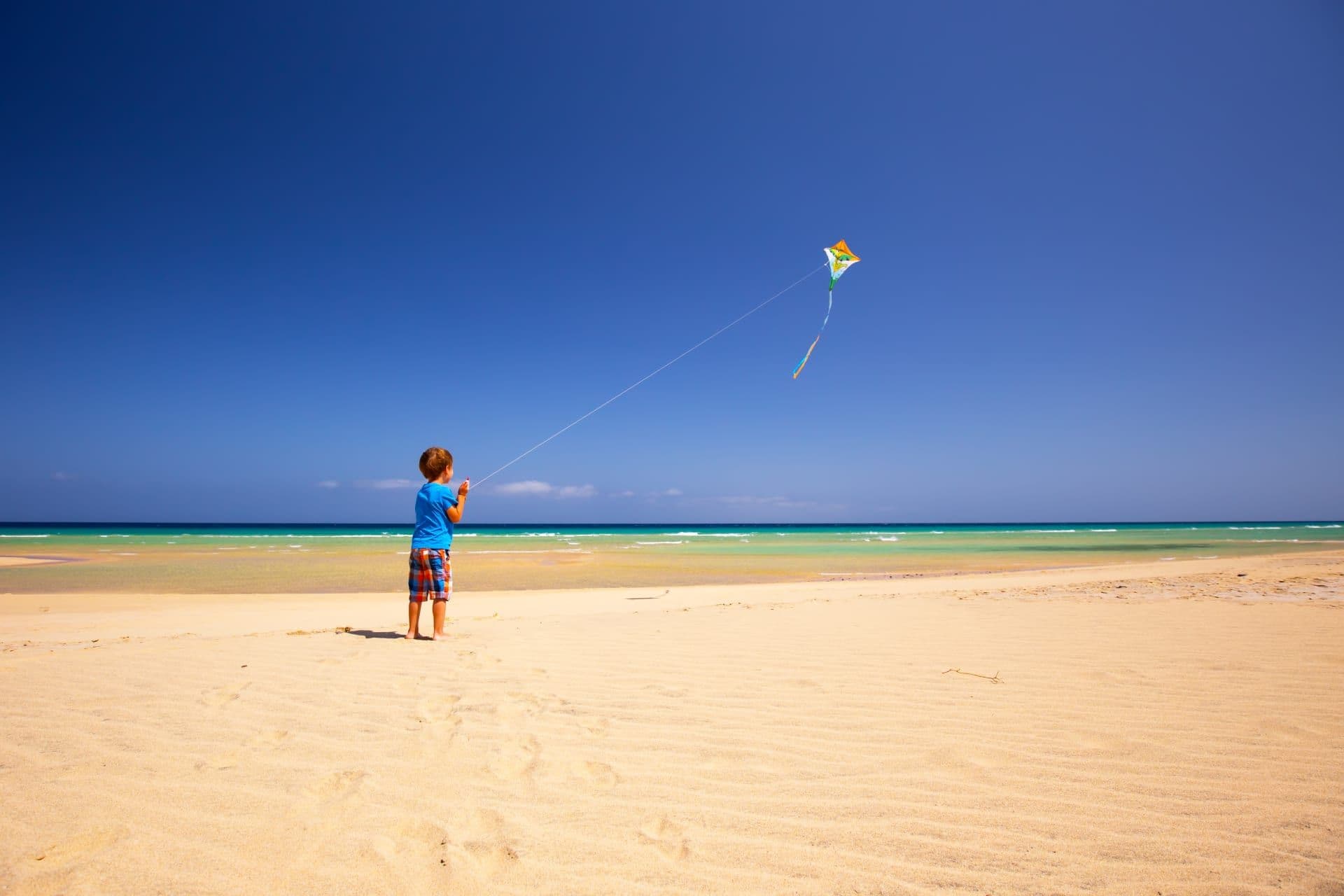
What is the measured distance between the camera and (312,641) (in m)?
6.27

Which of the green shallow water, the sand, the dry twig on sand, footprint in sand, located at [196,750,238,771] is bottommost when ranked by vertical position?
the green shallow water

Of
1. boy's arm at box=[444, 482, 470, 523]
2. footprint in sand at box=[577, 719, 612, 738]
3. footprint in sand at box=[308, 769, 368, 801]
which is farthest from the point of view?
boy's arm at box=[444, 482, 470, 523]

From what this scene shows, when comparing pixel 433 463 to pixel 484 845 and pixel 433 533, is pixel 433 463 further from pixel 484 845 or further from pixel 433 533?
pixel 484 845

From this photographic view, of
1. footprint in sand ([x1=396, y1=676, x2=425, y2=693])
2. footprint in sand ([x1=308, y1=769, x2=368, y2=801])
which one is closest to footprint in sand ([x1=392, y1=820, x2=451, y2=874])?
footprint in sand ([x1=308, y1=769, x2=368, y2=801])

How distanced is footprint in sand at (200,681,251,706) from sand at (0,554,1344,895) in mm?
40

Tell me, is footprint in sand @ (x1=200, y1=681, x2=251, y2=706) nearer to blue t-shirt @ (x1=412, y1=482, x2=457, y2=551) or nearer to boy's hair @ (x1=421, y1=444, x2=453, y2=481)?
blue t-shirt @ (x1=412, y1=482, x2=457, y2=551)

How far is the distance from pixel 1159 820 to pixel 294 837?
12.2ft

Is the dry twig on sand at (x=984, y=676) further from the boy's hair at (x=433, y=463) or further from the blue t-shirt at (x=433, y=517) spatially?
the boy's hair at (x=433, y=463)

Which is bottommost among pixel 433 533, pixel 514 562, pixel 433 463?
pixel 514 562

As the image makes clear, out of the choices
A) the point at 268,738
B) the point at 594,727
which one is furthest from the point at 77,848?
the point at 594,727

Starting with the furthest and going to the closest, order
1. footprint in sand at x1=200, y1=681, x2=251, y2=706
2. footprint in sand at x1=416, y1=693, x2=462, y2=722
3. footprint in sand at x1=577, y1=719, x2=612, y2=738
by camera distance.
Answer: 1. footprint in sand at x1=200, y1=681, x2=251, y2=706
2. footprint in sand at x1=416, y1=693, x2=462, y2=722
3. footprint in sand at x1=577, y1=719, x2=612, y2=738

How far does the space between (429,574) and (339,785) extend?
339 centimetres

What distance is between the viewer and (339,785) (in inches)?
118

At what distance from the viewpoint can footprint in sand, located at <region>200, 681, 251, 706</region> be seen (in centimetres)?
421
